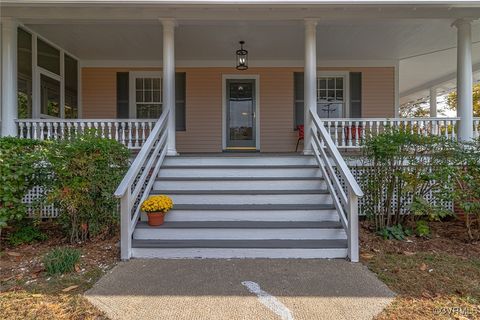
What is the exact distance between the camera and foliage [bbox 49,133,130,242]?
407 cm

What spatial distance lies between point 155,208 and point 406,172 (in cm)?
334

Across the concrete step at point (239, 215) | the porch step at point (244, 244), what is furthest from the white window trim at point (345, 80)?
the porch step at point (244, 244)

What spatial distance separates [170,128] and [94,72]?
12.9ft

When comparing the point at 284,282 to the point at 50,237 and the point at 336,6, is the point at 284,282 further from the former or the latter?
the point at 336,6

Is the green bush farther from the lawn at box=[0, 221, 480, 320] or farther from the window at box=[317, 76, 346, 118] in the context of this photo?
the window at box=[317, 76, 346, 118]

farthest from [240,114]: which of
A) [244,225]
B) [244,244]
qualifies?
[244,244]

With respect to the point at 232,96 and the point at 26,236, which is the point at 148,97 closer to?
the point at 232,96

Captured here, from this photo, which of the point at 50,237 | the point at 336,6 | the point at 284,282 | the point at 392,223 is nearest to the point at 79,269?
the point at 50,237

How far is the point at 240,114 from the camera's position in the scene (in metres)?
8.51

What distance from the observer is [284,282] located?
308 cm

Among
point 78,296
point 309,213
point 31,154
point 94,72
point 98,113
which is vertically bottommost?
point 78,296

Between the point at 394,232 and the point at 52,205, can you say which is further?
the point at 52,205

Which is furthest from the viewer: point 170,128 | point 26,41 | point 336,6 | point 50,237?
point 26,41

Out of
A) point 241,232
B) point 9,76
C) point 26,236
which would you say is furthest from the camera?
point 9,76
